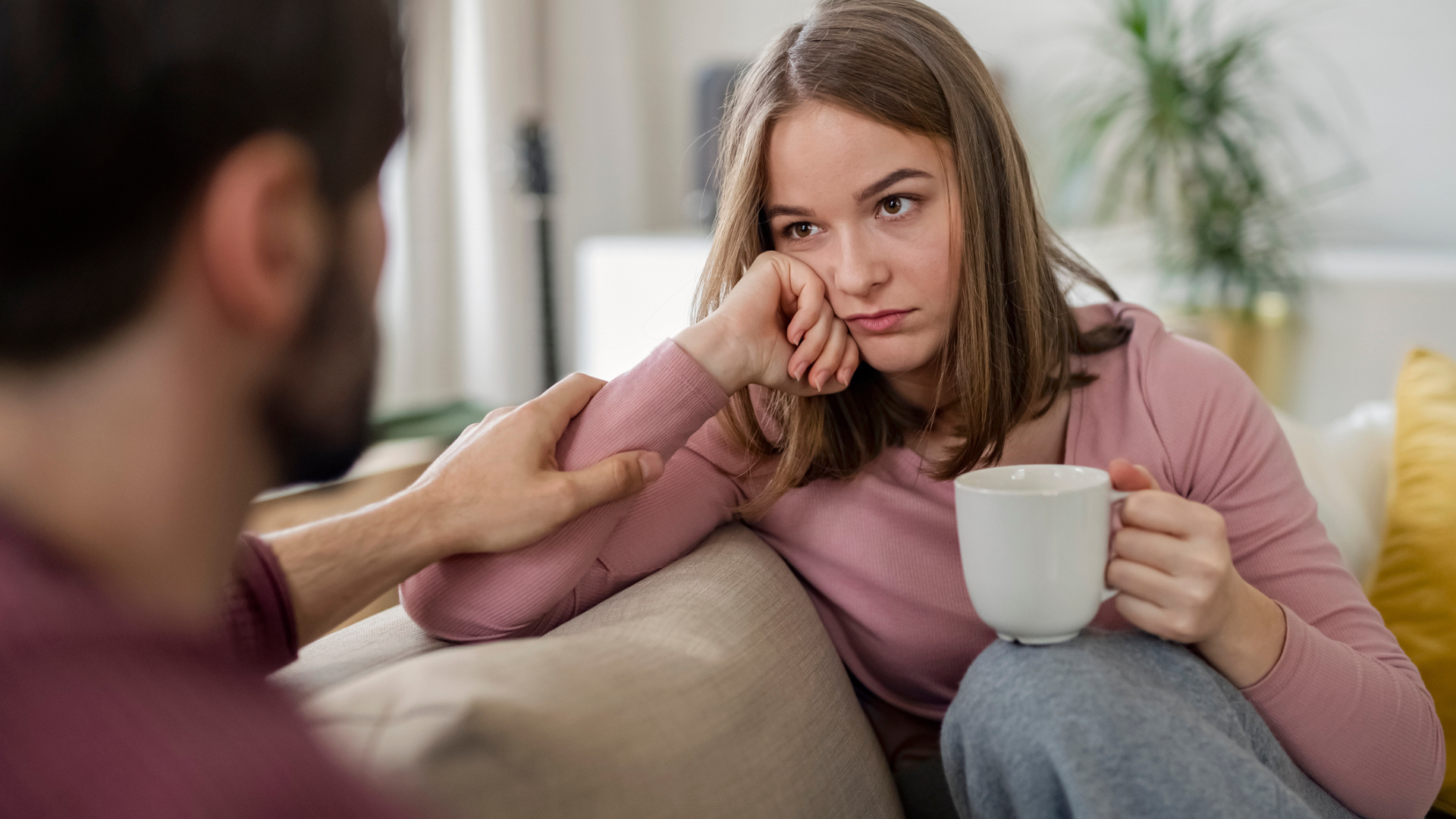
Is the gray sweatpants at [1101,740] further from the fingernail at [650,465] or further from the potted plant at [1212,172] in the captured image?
the potted plant at [1212,172]

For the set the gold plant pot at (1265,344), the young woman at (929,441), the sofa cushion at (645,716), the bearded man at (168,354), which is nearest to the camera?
the bearded man at (168,354)

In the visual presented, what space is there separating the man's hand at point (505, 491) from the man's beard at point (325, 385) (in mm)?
355

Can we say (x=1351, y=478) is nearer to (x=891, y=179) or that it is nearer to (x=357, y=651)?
(x=891, y=179)

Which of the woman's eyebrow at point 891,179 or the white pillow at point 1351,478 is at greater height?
the woman's eyebrow at point 891,179

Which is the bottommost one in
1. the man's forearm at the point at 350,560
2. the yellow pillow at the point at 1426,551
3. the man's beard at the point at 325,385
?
the yellow pillow at the point at 1426,551

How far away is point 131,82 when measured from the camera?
1.22 feet

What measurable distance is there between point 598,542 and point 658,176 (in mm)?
3307

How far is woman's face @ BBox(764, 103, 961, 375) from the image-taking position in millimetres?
917

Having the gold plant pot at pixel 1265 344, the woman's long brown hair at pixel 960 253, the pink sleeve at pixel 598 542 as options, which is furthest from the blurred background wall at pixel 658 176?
the pink sleeve at pixel 598 542

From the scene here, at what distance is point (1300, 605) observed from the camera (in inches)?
34.2

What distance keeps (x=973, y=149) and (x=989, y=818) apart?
1.88ft

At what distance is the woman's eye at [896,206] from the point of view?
935 millimetres

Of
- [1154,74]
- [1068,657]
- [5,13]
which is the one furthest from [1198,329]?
[5,13]

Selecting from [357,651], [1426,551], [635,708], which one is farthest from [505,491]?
[1426,551]
